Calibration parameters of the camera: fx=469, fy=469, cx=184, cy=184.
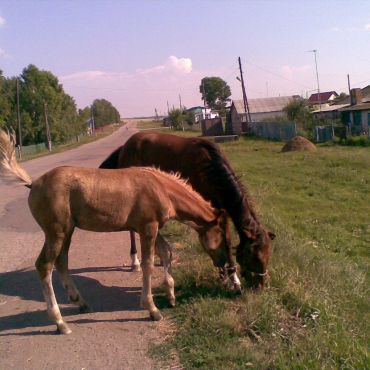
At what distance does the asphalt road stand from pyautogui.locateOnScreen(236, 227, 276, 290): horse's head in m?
1.22

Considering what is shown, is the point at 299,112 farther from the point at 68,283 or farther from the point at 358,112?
the point at 68,283

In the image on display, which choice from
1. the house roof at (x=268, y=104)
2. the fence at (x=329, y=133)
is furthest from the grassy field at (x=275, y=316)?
the house roof at (x=268, y=104)

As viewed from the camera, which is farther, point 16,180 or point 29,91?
point 29,91

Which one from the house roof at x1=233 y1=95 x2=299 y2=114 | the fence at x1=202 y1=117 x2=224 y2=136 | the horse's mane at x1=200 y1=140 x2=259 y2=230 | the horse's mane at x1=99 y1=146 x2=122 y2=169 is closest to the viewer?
the horse's mane at x1=200 y1=140 x2=259 y2=230

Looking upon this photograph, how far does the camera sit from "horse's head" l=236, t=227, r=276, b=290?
207 inches

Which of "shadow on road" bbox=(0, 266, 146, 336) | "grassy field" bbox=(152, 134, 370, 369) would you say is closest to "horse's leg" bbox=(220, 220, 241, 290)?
"grassy field" bbox=(152, 134, 370, 369)

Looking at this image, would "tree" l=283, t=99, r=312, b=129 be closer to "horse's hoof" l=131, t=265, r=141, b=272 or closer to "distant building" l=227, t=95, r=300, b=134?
"distant building" l=227, t=95, r=300, b=134

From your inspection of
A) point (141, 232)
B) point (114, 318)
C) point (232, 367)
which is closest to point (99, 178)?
point (141, 232)

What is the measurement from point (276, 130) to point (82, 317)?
118ft

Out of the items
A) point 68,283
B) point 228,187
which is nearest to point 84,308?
point 68,283

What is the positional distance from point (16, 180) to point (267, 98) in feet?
207

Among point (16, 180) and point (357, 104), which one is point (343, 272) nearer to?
point (16, 180)

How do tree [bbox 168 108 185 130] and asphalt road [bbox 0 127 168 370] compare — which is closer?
asphalt road [bbox 0 127 168 370]

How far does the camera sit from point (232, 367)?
12.2ft
